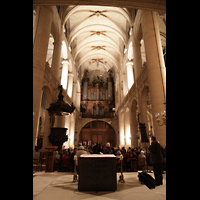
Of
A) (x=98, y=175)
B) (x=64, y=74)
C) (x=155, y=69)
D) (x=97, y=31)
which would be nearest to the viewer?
(x=98, y=175)

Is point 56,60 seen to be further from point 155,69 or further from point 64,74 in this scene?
point 155,69

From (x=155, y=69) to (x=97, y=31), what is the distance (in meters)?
13.2

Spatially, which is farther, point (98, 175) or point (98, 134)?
point (98, 134)

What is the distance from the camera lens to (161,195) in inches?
112

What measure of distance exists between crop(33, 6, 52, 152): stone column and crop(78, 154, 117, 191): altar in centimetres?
399

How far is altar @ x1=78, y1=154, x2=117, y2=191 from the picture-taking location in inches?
123

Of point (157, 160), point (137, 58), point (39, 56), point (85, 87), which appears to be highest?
point (85, 87)

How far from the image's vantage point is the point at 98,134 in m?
23.3

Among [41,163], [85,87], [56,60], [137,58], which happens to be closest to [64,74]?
[56,60]

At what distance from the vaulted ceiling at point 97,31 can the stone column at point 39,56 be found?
5.25 m

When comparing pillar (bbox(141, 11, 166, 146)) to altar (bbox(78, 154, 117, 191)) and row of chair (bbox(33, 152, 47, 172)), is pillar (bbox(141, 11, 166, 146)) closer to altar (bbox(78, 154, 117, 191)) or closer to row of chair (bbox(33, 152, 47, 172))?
altar (bbox(78, 154, 117, 191))
